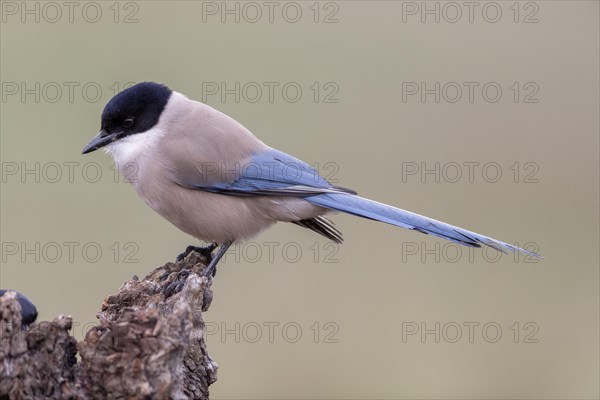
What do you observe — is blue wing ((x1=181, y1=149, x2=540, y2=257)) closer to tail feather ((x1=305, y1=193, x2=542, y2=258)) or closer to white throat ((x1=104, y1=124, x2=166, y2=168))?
tail feather ((x1=305, y1=193, x2=542, y2=258))

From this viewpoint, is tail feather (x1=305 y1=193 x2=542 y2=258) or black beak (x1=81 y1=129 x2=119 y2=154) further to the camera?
black beak (x1=81 y1=129 x2=119 y2=154)

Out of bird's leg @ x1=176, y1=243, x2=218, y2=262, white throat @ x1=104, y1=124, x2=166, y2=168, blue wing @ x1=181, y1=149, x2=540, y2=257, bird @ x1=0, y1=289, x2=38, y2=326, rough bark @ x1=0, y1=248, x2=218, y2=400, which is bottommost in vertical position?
rough bark @ x1=0, y1=248, x2=218, y2=400

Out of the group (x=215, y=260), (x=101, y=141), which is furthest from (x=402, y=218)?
(x=101, y=141)

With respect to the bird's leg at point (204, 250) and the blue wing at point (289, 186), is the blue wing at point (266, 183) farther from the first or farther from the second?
the bird's leg at point (204, 250)

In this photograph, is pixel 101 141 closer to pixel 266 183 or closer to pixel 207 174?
pixel 207 174

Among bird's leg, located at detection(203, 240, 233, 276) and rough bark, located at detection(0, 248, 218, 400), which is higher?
bird's leg, located at detection(203, 240, 233, 276)

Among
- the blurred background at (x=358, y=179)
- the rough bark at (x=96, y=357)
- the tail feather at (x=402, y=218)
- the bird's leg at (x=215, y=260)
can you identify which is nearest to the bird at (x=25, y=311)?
the rough bark at (x=96, y=357)

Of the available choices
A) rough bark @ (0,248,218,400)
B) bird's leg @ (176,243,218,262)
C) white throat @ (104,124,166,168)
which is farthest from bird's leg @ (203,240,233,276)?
rough bark @ (0,248,218,400)
